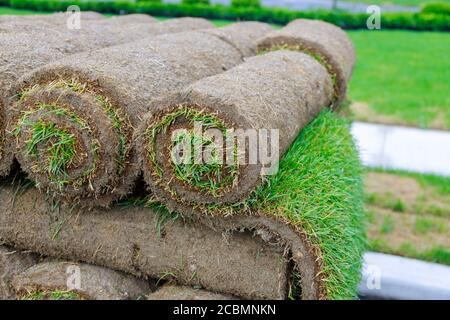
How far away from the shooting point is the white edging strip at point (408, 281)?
4312mm

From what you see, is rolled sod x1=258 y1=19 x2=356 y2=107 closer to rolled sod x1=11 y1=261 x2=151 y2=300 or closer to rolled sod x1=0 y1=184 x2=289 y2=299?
rolled sod x1=0 y1=184 x2=289 y2=299

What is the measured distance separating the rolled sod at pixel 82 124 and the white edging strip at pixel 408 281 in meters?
2.19

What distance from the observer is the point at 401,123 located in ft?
28.1

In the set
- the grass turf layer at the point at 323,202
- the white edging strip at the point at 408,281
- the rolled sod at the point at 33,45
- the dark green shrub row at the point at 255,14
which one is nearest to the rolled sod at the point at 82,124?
the rolled sod at the point at 33,45

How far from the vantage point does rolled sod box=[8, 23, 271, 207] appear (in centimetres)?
254

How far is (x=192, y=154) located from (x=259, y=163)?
0.27 m

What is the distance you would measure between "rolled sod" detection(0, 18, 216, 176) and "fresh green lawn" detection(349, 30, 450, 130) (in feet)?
18.1

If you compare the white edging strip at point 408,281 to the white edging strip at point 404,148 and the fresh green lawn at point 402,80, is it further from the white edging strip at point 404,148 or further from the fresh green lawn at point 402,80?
the fresh green lawn at point 402,80

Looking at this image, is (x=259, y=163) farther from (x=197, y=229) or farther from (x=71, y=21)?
(x=71, y=21)

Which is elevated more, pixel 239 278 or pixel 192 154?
pixel 192 154

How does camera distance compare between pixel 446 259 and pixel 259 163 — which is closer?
pixel 259 163

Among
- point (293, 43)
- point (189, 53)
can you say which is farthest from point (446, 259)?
point (189, 53)

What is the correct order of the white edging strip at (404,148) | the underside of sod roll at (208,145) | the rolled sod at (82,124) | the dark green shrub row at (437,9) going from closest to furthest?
the underside of sod roll at (208,145), the rolled sod at (82,124), the white edging strip at (404,148), the dark green shrub row at (437,9)

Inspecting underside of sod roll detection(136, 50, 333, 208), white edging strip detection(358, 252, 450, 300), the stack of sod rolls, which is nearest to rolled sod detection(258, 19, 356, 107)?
white edging strip detection(358, 252, 450, 300)
